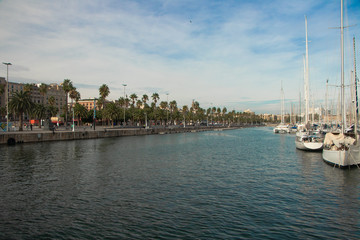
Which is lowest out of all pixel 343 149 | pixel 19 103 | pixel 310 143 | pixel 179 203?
pixel 179 203

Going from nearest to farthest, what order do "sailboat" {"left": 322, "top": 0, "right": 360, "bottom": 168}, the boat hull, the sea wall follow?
"sailboat" {"left": 322, "top": 0, "right": 360, "bottom": 168}
the boat hull
the sea wall

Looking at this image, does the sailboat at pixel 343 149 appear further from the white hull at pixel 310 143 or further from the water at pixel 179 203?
the white hull at pixel 310 143

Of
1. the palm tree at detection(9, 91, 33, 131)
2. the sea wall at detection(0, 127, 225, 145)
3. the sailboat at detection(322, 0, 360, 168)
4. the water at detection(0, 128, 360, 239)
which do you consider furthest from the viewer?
the palm tree at detection(9, 91, 33, 131)

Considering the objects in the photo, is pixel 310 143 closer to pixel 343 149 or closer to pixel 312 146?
pixel 312 146

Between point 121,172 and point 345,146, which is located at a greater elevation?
point 345,146

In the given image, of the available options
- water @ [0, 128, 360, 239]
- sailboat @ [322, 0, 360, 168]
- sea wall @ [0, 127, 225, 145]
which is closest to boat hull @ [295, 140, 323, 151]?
sailboat @ [322, 0, 360, 168]

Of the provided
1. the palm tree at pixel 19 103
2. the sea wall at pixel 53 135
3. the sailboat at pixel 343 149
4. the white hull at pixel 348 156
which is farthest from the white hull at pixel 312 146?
the palm tree at pixel 19 103

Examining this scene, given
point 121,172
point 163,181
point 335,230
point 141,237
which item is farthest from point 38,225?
point 335,230

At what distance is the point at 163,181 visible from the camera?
23078 millimetres

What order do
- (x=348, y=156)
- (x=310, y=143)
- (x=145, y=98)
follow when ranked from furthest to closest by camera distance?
1. (x=145, y=98)
2. (x=310, y=143)
3. (x=348, y=156)

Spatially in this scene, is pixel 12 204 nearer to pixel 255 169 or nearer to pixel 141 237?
pixel 141 237

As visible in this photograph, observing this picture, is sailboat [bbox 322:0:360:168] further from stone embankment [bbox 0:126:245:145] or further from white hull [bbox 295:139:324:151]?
stone embankment [bbox 0:126:245:145]

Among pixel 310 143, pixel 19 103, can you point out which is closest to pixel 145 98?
pixel 19 103

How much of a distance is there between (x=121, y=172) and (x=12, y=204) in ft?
37.4
